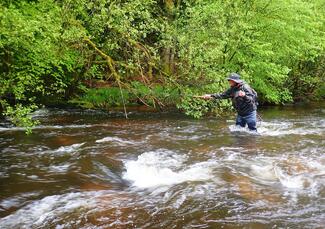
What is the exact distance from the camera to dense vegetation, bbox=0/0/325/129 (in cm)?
1270

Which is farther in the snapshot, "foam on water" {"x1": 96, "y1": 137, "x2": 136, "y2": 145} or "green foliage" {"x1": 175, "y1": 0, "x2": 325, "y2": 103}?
"green foliage" {"x1": 175, "y1": 0, "x2": 325, "y2": 103}

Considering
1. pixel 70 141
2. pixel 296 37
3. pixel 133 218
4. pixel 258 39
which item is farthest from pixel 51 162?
pixel 296 37

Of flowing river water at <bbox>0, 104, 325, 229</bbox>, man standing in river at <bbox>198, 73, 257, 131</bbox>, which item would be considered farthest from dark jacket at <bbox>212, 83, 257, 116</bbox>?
flowing river water at <bbox>0, 104, 325, 229</bbox>

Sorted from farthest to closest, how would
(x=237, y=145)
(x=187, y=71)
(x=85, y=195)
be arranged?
(x=187, y=71), (x=237, y=145), (x=85, y=195)

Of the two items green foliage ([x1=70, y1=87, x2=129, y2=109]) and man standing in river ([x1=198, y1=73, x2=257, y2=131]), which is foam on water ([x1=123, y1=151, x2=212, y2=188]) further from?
green foliage ([x1=70, y1=87, x2=129, y2=109])

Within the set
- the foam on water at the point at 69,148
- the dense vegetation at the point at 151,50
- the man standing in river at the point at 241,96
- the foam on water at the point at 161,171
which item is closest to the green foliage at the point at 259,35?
the dense vegetation at the point at 151,50

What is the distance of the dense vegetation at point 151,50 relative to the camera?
1270 centimetres

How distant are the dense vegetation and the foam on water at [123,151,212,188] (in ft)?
8.46

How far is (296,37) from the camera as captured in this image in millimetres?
22734

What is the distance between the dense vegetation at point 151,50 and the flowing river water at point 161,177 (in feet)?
4.29

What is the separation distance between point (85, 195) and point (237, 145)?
19.5 feet

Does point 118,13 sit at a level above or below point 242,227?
above

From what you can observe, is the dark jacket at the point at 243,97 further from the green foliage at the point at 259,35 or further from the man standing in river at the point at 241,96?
the green foliage at the point at 259,35

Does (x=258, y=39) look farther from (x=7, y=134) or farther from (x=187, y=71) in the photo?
(x=7, y=134)
